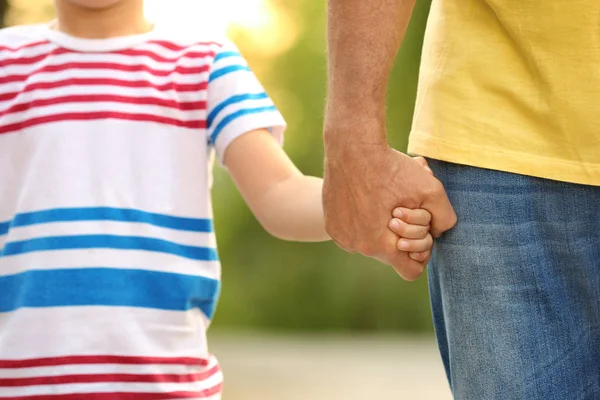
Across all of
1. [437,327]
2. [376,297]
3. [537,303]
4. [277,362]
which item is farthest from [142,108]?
[376,297]

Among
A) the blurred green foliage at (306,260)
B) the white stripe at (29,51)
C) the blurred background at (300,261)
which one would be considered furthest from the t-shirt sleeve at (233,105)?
the blurred green foliage at (306,260)

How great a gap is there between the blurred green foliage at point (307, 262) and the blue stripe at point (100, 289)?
8268mm

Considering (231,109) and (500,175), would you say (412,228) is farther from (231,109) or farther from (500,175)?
(231,109)

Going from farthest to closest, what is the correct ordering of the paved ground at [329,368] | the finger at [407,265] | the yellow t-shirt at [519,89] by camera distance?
the paved ground at [329,368] → the finger at [407,265] → the yellow t-shirt at [519,89]

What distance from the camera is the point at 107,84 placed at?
2117 millimetres

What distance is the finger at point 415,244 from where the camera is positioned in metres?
1.84

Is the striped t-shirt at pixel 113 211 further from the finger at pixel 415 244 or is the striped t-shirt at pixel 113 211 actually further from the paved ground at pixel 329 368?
the paved ground at pixel 329 368

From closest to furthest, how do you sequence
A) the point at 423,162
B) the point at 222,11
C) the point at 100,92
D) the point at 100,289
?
the point at 423,162 < the point at 100,289 < the point at 100,92 < the point at 222,11

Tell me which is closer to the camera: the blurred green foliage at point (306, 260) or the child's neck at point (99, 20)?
the child's neck at point (99, 20)

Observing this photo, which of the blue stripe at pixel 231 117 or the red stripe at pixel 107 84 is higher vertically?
the red stripe at pixel 107 84

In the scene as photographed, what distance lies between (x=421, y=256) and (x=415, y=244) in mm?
55

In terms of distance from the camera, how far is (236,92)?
209 centimetres

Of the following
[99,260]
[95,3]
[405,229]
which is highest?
[95,3]

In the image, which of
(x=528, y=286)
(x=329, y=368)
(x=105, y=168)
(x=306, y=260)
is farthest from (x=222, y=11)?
(x=528, y=286)
